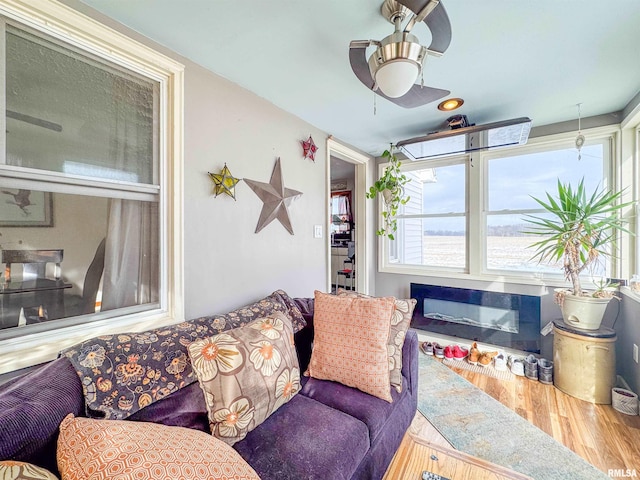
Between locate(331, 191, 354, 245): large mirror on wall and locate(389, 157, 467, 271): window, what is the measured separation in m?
1.66

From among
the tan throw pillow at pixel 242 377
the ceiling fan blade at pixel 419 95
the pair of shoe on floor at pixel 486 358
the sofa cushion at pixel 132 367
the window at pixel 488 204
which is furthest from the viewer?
the pair of shoe on floor at pixel 486 358

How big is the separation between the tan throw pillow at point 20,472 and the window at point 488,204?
3.18 m

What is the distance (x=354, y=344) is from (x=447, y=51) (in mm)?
1701

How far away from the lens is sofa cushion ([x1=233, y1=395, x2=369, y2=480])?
98 centimetres

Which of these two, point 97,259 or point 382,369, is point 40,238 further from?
point 382,369

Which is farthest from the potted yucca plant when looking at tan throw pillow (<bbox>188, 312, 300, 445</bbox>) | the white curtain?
the white curtain

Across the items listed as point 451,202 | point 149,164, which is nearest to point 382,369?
point 149,164

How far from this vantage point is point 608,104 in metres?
2.17

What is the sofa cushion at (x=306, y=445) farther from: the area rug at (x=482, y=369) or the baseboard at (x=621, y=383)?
the baseboard at (x=621, y=383)

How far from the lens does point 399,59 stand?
1.16 m

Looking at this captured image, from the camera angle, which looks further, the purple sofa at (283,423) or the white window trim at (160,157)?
the white window trim at (160,157)

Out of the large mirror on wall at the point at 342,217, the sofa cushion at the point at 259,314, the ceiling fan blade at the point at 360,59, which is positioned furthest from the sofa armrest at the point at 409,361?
the large mirror on wall at the point at 342,217

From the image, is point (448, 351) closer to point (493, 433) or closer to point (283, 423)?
point (493, 433)

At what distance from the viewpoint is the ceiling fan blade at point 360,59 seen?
1196 millimetres
